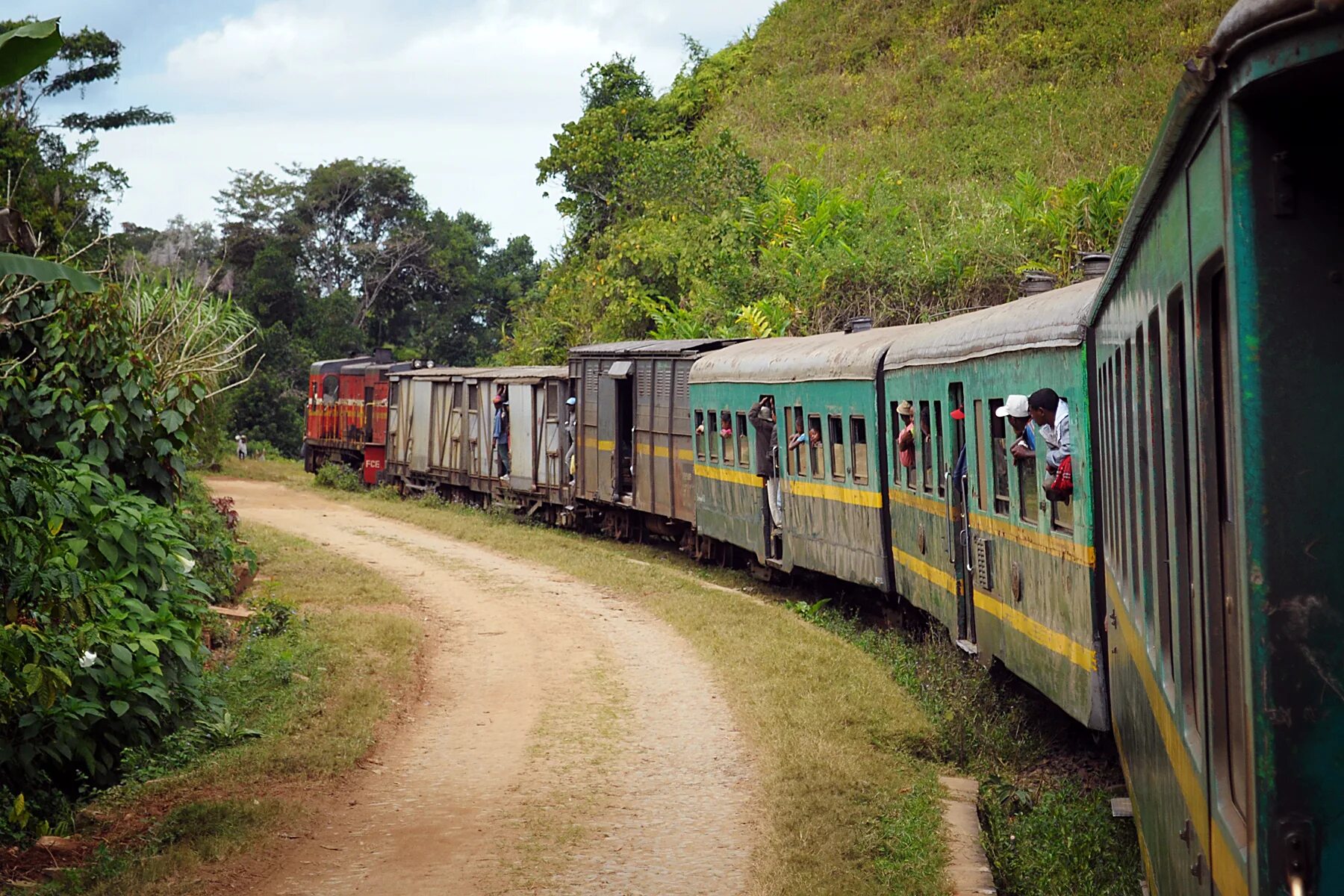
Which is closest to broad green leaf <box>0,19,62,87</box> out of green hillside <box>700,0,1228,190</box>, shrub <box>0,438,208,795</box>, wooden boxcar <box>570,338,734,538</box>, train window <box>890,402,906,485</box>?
shrub <box>0,438,208,795</box>

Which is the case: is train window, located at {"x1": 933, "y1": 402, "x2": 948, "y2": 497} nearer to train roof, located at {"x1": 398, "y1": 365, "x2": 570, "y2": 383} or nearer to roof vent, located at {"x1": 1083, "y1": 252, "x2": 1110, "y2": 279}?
roof vent, located at {"x1": 1083, "y1": 252, "x2": 1110, "y2": 279}

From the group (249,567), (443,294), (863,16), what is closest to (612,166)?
(863,16)

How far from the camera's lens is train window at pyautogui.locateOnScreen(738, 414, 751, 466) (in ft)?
53.1

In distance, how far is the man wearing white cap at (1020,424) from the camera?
7.87 metres

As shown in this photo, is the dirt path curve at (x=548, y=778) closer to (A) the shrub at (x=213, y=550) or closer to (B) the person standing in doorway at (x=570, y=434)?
(A) the shrub at (x=213, y=550)

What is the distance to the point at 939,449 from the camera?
34.9 ft

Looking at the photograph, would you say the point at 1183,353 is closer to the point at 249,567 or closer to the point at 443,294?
the point at 249,567

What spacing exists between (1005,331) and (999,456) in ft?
2.64

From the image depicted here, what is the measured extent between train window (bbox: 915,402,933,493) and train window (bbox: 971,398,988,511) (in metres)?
1.33

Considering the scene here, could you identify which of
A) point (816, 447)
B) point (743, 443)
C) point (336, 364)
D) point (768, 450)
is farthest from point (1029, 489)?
point (336, 364)

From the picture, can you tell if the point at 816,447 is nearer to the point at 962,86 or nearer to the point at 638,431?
the point at 638,431

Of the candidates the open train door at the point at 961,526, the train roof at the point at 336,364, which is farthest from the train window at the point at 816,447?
the train roof at the point at 336,364

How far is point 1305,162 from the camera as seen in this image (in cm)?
212

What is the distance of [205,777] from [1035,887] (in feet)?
15.2
